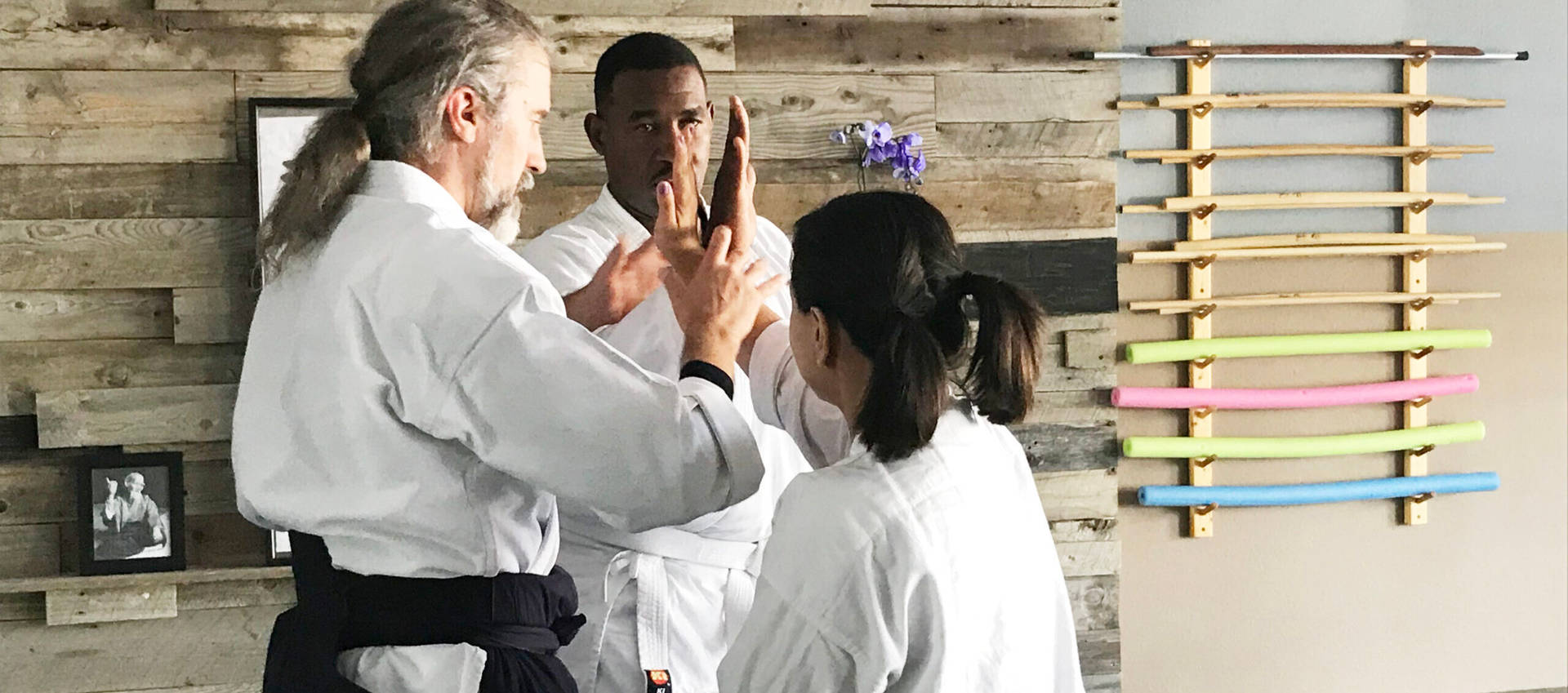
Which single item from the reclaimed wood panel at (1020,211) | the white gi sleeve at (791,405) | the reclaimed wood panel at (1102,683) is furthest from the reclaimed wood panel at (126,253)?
the reclaimed wood panel at (1102,683)

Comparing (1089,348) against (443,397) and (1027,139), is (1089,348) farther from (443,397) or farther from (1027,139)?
(443,397)

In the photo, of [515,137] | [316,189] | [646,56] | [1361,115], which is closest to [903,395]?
[515,137]

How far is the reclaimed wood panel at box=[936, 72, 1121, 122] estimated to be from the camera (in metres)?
3.70

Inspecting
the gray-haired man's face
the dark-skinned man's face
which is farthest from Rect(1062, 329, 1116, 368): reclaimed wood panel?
the gray-haired man's face

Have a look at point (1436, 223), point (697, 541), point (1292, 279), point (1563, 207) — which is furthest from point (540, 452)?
point (1563, 207)

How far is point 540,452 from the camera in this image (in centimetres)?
142

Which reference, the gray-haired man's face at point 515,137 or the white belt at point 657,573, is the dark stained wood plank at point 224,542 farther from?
the gray-haired man's face at point 515,137

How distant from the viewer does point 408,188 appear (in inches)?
60.6

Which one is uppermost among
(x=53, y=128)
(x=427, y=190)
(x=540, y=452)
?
(x=53, y=128)

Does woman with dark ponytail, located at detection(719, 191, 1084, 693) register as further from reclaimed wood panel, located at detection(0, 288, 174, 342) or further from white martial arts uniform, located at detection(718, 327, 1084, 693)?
reclaimed wood panel, located at detection(0, 288, 174, 342)

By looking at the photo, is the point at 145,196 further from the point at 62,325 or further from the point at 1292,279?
the point at 1292,279

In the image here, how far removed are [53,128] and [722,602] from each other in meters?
2.15

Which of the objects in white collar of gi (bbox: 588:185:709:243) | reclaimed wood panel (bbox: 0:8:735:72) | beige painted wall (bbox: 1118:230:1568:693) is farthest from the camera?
beige painted wall (bbox: 1118:230:1568:693)

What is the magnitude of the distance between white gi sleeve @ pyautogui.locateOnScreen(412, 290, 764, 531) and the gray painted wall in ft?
8.82
